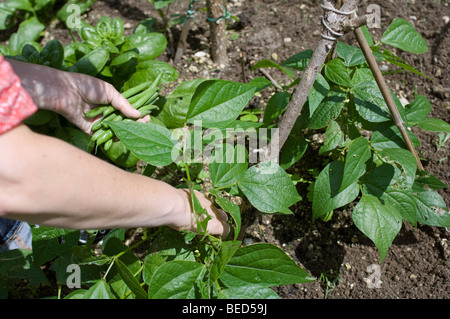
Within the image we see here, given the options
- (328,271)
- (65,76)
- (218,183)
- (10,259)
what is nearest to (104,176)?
(218,183)

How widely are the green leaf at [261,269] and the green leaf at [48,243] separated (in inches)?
21.4

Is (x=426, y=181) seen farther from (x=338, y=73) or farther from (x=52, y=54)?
→ (x=52, y=54)

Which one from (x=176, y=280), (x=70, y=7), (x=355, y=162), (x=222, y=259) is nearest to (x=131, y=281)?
(x=176, y=280)

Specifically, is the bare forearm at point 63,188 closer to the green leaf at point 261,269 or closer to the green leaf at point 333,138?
the green leaf at point 261,269

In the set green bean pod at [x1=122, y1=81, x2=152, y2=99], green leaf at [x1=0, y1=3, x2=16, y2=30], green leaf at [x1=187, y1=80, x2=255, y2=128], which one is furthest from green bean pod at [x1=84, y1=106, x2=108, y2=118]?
green leaf at [x1=0, y1=3, x2=16, y2=30]

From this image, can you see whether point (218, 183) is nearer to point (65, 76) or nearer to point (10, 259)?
point (65, 76)

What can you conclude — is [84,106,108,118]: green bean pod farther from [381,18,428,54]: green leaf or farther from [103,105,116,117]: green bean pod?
[381,18,428,54]: green leaf

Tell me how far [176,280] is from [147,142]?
40cm

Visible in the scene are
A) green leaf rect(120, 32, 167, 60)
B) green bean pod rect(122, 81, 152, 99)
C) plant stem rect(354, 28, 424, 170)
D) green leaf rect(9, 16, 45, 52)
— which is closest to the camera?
plant stem rect(354, 28, 424, 170)

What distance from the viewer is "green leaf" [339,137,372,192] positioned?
3.80 feet

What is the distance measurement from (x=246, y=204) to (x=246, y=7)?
4.81ft

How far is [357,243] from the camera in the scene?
1594 millimetres

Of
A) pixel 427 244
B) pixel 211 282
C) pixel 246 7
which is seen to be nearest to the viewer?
pixel 211 282

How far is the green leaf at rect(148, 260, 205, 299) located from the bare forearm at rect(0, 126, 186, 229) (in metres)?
0.17
